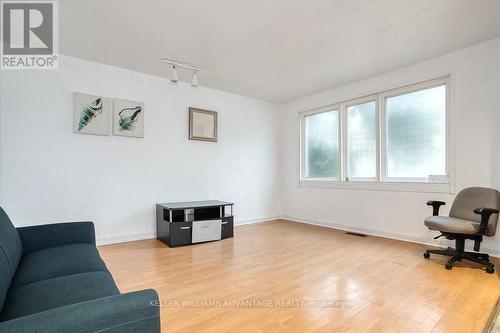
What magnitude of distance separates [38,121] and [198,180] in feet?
7.92

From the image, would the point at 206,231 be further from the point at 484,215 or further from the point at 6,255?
the point at 484,215

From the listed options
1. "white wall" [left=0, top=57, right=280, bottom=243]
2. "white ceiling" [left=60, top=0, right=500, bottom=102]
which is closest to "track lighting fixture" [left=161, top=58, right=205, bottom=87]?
"white ceiling" [left=60, top=0, right=500, bottom=102]

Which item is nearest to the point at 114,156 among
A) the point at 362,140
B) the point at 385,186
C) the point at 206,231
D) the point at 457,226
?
the point at 206,231

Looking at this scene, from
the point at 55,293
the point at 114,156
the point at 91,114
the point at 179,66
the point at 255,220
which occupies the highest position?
the point at 179,66

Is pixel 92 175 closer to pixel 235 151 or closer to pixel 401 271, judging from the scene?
pixel 235 151

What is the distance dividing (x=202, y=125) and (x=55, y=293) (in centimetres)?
369

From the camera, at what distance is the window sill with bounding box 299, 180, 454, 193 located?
3607 millimetres

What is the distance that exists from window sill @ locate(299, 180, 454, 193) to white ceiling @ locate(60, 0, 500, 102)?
1.81 m

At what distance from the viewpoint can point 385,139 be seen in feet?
14.0

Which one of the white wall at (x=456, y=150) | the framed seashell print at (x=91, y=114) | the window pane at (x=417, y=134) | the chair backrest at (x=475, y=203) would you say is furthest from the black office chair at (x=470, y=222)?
the framed seashell print at (x=91, y=114)

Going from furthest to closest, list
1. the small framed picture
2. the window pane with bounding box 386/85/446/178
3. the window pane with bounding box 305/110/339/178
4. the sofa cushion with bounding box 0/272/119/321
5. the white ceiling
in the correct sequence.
Result: the window pane with bounding box 305/110/339/178 < the small framed picture < the window pane with bounding box 386/85/446/178 < the white ceiling < the sofa cushion with bounding box 0/272/119/321

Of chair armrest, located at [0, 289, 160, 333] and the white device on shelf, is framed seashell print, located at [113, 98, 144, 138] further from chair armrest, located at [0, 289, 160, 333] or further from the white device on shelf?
chair armrest, located at [0, 289, 160, 333]

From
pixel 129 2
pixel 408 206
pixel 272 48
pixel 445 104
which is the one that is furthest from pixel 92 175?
pixel 445 104

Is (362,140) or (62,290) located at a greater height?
(362,140)
